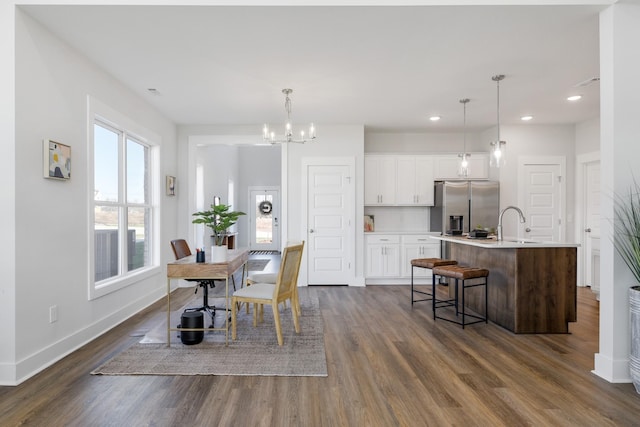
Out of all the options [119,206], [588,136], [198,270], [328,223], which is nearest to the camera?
[198,270]

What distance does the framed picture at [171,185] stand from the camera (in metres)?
5.16

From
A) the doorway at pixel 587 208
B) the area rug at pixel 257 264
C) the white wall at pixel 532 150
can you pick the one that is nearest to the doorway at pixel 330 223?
the area rug at pixel 257 264

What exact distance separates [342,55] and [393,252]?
342 cm

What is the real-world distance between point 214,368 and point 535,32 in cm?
361

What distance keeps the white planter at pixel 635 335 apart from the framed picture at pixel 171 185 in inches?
207

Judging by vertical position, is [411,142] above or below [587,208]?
above

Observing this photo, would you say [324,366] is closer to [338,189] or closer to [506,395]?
[506,395]

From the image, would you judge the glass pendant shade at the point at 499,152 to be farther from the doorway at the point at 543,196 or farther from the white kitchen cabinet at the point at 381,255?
the doorway at the point at 543,196

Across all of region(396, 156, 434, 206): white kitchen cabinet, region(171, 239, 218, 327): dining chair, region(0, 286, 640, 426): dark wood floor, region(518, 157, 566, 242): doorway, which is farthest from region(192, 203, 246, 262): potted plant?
region(518, 157, 566, 242): doorway

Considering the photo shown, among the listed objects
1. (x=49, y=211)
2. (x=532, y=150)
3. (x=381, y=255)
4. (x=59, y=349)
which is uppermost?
(x=532, y=150)

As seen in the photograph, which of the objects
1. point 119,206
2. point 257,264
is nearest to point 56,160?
point 119,206

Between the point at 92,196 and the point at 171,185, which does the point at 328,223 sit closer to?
the point at 171,185

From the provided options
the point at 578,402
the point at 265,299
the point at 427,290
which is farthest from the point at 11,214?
the point at 427,290

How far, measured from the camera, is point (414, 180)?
19.2 ft
